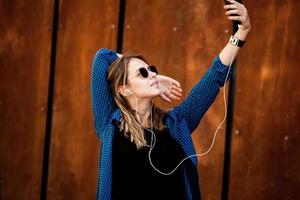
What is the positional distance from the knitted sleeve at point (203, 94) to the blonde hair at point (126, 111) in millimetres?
127

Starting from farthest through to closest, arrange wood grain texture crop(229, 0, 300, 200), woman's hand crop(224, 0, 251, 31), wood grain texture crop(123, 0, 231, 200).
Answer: wood grain texture crop(123, 0, 231, 200) < wood grain texture crop(229, 0, 300, 200) < woman's hand crop(224, 0, 251, 31)

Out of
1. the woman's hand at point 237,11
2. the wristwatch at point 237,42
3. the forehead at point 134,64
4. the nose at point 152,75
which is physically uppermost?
the woman's hand at point 237,11

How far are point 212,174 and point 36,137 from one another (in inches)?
63.8

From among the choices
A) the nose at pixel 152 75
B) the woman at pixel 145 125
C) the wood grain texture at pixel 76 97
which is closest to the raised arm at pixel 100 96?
the woman at pixel 145 125

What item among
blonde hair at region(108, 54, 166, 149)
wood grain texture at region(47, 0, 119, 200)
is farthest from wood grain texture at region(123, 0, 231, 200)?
blonde hair at region(108, 54, 166, 149)

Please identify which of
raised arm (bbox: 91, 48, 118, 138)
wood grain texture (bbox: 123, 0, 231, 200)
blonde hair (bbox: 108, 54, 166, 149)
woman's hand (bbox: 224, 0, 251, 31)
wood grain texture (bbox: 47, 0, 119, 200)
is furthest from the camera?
wood grain texture (bbox: 47, 0, 119, 200)

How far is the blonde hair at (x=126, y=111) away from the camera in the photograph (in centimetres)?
231

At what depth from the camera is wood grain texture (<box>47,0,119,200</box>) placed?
394cm

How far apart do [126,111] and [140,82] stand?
169 mm

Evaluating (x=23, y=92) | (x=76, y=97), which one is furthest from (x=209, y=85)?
(x=23, y=92)

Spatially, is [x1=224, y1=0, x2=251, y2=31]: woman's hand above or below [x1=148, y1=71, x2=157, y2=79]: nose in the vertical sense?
above

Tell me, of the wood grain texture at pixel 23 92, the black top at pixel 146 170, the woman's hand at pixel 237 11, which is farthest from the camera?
the wood grain texture at pixel 23 92

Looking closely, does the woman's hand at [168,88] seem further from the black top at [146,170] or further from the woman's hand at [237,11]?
the woman's hand at [237,11]

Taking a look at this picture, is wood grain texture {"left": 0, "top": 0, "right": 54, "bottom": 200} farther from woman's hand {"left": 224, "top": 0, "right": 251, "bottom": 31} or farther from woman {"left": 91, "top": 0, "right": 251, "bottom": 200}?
woman's hand {"left": 224, "top": 0, "right": 251, "bottom": 31}
